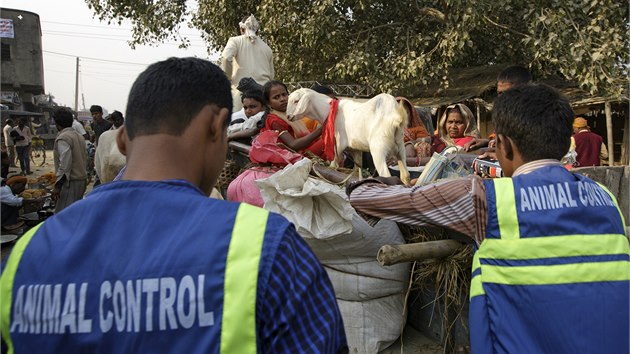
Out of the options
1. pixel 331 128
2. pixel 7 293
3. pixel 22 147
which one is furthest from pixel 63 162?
pixel 22 147

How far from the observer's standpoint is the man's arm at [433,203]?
1680 mm

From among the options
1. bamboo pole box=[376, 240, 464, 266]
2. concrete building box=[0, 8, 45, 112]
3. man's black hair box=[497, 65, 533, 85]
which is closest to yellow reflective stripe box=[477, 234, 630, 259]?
bamboo pole box=[376, 240, 464, 266]

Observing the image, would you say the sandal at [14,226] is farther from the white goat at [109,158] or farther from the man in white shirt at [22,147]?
the man in white shirt at [22,147]

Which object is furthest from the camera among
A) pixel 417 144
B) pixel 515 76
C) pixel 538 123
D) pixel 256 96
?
pixel 256 96

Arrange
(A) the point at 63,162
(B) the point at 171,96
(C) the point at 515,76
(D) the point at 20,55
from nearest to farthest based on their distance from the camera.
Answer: (B) the point at 171,96 < (C) the point at 515,76 < (A) the point at 63,162 < (D) the point at 20,55

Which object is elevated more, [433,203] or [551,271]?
[433,203]

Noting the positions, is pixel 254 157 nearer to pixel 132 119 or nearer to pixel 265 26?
pixel 132 119

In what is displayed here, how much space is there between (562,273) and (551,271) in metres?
0.03

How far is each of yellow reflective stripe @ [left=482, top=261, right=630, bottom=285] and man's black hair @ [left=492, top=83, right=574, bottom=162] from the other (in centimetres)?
36

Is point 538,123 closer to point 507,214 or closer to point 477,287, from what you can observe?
point 507,214

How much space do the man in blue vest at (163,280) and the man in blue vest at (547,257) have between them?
0.77 metres

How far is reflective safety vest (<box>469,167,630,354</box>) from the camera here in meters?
1.54

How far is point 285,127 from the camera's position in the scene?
146 inches

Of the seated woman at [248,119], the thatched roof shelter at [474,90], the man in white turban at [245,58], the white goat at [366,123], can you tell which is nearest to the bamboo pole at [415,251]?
the white goat at [366,123]
